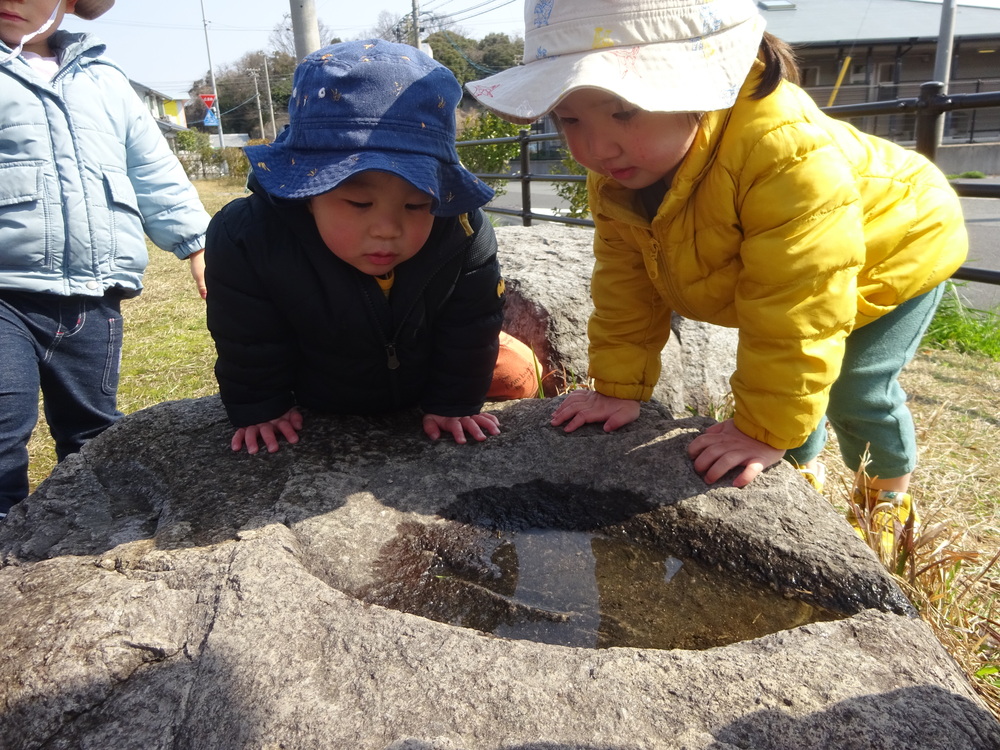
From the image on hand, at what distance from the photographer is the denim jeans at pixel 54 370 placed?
6.87 feet

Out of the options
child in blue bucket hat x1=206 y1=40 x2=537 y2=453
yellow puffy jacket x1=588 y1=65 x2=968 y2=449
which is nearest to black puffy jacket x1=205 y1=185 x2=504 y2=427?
child in blue bucket hat x1=206 y1=40 x2=537 y2=453

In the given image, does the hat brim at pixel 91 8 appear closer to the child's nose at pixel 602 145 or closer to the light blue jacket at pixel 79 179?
the light blue jacket at pixel 79 179

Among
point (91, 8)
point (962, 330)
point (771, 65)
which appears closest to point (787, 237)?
point (771, 65)

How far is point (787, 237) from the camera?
5.43ft

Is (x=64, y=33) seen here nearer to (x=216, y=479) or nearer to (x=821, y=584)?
(x=216, y=479)

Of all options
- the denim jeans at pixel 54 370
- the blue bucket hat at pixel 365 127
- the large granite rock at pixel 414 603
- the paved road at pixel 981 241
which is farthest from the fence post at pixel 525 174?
the large granite rock at pixel 414 603

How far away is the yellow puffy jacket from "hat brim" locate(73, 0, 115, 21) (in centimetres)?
177

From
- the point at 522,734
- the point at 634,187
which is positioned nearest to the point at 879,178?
the point at 634,187

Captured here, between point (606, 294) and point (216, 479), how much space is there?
1.19 metres

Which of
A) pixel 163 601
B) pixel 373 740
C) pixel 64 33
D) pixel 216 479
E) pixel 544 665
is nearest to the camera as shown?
pixel 373 740

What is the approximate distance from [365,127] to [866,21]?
27.2 meters

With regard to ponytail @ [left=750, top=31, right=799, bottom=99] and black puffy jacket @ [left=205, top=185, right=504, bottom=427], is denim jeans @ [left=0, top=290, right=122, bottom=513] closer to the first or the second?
black puffy jacket @ [left=205, top=185, right=504, bottom=427]

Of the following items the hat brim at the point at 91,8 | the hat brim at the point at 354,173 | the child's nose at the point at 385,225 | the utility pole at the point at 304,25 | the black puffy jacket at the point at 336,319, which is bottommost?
the black puffy jacket at the point at 336,319

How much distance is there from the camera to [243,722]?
1.08m
